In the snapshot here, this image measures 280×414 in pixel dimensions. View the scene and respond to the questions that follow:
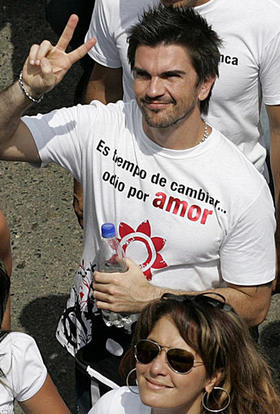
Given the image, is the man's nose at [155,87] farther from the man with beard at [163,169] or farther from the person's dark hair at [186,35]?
the person's dark hair at [186,35]

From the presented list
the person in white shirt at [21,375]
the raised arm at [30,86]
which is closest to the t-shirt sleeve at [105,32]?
the raised arm at [30,86]

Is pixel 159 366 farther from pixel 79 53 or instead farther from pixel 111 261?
pixel 79 53

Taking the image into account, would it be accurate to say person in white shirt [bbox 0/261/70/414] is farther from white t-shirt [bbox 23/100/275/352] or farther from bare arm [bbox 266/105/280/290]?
bare arm [bbox 266/105/280/290]

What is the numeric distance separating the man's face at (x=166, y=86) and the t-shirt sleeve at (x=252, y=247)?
0.40 metres

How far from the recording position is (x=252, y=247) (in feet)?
10.6

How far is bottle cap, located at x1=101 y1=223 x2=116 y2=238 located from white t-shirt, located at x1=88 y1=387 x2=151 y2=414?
520 mm

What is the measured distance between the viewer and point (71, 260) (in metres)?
5.24

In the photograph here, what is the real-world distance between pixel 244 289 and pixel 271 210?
0.29 m

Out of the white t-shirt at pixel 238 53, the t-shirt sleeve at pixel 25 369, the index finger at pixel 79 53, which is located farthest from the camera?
the white t-shirt at pixel 238 53

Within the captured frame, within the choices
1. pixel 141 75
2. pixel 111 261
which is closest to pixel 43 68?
pixel 141 75

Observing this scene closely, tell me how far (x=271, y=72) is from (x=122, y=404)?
57.4 inches

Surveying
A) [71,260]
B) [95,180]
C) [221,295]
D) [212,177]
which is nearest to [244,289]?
[221,295]

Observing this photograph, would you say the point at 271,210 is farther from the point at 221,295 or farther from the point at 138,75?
the point at 138,75

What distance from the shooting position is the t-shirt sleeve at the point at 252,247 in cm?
320
